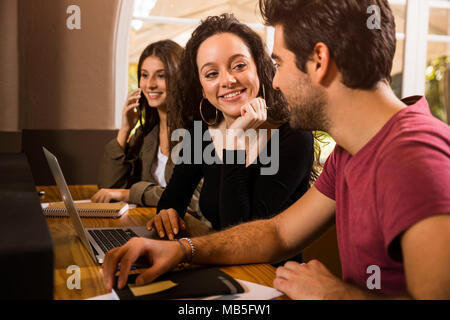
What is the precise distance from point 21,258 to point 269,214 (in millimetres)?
1033

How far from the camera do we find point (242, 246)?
Result: 3.64 ft

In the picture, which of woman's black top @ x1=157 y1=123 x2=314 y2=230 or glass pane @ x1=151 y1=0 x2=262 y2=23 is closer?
woman's black top @ x1=157 y1=123 x2=314 y2=230

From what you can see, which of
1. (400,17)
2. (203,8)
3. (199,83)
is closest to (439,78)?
(400,17)

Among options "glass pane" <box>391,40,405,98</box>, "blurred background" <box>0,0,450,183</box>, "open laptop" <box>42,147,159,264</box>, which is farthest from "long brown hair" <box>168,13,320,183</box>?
"glass pane" <box>391,40,405,98</box>

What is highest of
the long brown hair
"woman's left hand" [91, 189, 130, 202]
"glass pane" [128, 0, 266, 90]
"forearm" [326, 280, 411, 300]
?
"glass pane" [128, 0, 266, 90]

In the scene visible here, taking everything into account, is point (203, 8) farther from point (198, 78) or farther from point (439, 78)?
point (439, 78)

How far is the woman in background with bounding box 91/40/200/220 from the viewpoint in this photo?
251 centimetres

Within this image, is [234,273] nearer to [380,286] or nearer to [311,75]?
[380,286]

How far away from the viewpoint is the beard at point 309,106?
103 cm

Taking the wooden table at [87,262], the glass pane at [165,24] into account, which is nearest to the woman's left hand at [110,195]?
the wooden table at [87,262]

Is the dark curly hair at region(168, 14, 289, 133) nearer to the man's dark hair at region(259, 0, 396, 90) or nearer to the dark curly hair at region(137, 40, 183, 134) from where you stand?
the dark curly hair at region(137, 40, 183, 134)

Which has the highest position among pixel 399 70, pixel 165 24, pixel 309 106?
pixel 165 24

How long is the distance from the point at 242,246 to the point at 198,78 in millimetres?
1100

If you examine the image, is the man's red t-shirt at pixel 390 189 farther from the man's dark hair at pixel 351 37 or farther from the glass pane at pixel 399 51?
the glass pane at pixel 399 51
